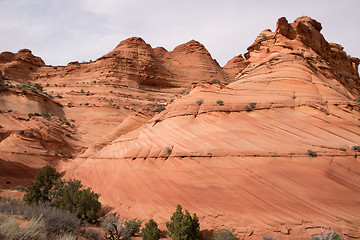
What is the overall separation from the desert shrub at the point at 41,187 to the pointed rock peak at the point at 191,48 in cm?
5824

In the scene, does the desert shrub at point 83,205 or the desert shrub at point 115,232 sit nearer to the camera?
the desert shrub at point 115,232

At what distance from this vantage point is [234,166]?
924 centimetres

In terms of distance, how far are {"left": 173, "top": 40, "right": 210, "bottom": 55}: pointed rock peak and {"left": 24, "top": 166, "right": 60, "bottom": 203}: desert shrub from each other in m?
58.2

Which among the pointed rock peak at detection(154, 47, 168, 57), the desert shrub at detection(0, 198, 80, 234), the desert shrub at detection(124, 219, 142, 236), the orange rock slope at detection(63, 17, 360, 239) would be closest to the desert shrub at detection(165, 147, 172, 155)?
the orange rock slope at detection(63, 17, 360, 239)

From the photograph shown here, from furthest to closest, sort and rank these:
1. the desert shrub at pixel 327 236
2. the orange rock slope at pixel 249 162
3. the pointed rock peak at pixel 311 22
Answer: the pointed rock peak at pixel 311 22, the orange rock slope at pixel 249 162, the desert shrub at pixel 327 236

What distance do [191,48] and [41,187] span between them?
60.3 m

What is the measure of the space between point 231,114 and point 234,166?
333 centimetres

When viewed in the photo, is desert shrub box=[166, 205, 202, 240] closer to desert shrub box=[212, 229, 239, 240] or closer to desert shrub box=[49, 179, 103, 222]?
desert shrub box=[212, 229, 239, 240]

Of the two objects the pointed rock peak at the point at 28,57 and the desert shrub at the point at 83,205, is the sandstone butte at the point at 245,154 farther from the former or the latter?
the pointed rock peak at the point at 28,57

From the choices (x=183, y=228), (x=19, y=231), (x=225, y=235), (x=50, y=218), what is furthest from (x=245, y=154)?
(x=19, y=231)

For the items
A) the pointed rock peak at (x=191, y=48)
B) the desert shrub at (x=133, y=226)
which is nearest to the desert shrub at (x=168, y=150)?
the desert shrub at (x=133, y=226)

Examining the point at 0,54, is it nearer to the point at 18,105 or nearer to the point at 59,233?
the point at 18,105

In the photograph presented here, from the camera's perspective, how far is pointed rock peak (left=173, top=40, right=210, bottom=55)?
218 feet

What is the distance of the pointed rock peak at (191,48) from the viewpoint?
218ft
